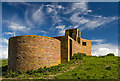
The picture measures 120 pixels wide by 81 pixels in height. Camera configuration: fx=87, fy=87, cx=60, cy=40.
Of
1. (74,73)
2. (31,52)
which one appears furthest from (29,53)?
(74,73)

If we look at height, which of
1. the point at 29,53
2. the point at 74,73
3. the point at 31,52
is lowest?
the point at 74,73

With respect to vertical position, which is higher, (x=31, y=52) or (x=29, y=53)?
(x=31, y=52)

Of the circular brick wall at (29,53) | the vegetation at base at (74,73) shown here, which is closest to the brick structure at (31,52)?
the circular brick wall at (29,53)

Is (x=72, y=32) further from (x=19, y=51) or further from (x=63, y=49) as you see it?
(x=19, y=51)

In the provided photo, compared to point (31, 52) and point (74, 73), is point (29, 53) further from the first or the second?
point (74, 73)

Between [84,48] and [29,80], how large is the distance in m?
20.8

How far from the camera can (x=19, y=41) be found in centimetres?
1362

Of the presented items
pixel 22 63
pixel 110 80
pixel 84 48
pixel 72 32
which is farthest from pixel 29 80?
pixel 84 48

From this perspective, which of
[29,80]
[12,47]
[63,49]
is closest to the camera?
[29,80]

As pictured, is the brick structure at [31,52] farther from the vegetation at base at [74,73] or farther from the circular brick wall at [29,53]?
the vegetation at base at [74,73]

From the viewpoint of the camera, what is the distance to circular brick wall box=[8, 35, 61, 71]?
13.1 m

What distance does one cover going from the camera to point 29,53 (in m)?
13.2

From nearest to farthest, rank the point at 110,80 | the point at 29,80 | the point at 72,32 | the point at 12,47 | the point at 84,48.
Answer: the point at 110,80, the point at 29,80, the point at 12,47, the point at 72,32, the point at 84,48

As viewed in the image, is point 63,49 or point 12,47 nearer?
point 12,47
